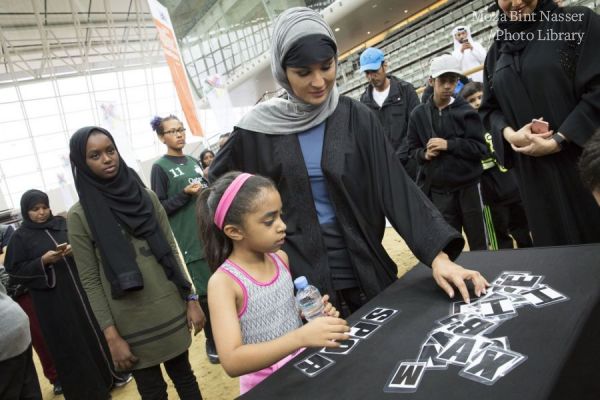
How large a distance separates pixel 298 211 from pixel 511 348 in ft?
2.37

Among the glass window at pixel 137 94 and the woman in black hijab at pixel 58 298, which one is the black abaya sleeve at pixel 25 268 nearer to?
the woman in black hijab at pixel 58 298

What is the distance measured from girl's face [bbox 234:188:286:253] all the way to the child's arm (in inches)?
6.2

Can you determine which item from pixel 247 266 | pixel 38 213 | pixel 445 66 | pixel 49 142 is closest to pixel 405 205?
pixel 247 266

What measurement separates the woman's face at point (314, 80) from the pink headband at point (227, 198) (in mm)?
315

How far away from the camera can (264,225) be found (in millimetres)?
1120

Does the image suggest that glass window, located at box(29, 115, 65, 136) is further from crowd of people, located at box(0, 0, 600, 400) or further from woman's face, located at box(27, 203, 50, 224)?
crowd of people, located at box(0, 0, 600, 400)

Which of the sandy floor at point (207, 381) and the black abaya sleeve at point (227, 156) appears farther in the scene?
the sandy floor at point (207, 381)

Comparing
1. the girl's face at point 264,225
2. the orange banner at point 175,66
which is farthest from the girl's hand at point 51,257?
the orange banner at point 175,66

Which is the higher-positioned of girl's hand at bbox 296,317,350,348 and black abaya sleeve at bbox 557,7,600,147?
black abaya sleeve at bbox 557,7,600,147

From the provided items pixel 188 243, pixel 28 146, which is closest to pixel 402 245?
pixel 188 243

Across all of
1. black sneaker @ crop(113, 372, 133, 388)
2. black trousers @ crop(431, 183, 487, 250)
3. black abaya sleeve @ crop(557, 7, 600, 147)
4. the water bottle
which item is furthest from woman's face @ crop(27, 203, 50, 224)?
black abaya sleeve @ crop(557, 7, 600, 147)

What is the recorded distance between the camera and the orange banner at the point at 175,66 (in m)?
5.38

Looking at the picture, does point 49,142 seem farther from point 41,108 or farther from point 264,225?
point 264,225

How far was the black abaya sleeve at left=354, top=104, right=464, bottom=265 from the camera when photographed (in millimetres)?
1114
